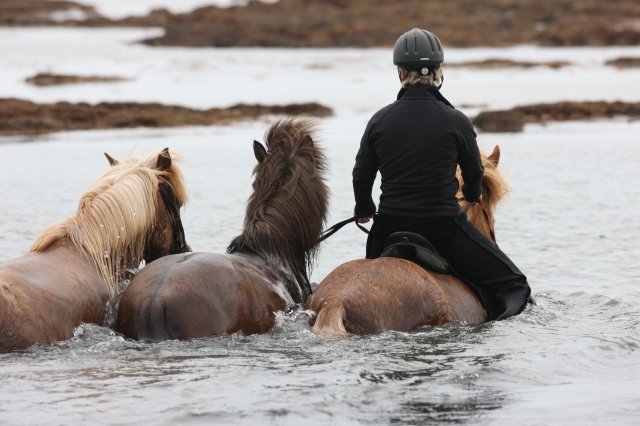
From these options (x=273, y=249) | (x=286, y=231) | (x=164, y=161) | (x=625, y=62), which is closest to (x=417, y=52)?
(x=286, y=231)

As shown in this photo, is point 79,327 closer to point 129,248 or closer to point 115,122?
point 129,248

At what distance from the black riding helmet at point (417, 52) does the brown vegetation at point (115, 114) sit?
18.5m

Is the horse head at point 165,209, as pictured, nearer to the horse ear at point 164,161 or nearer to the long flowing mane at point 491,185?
the horse ear at point 164,161

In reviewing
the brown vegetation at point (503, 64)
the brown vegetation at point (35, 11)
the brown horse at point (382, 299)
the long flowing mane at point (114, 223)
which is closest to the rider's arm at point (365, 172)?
the brown horse at point (382, 299)

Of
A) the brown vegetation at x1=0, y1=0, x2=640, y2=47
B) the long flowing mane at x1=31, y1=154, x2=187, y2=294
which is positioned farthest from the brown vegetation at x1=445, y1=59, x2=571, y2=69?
the long flowing mane at x1=31, y1=154, x2=187, y2=294

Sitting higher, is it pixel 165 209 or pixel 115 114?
pixel 165 209

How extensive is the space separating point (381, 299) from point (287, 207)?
1.19m

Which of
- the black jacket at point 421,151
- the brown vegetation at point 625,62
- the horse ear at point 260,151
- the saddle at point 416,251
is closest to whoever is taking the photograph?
the saddle at point 416,251

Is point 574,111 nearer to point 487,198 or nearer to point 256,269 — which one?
point 487,198

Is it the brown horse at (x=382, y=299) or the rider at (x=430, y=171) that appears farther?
the rider at (x=430, y=171)

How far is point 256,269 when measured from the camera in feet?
22.3

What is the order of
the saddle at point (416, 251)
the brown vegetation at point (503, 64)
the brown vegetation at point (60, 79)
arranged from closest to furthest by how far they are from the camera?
the saddle at point (416, 251) < the brown vegetation at point (60, 79) < the brown vegetation at point (503, 64)

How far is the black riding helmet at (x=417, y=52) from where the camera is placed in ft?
23.0

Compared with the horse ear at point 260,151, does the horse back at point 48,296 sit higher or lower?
lower
